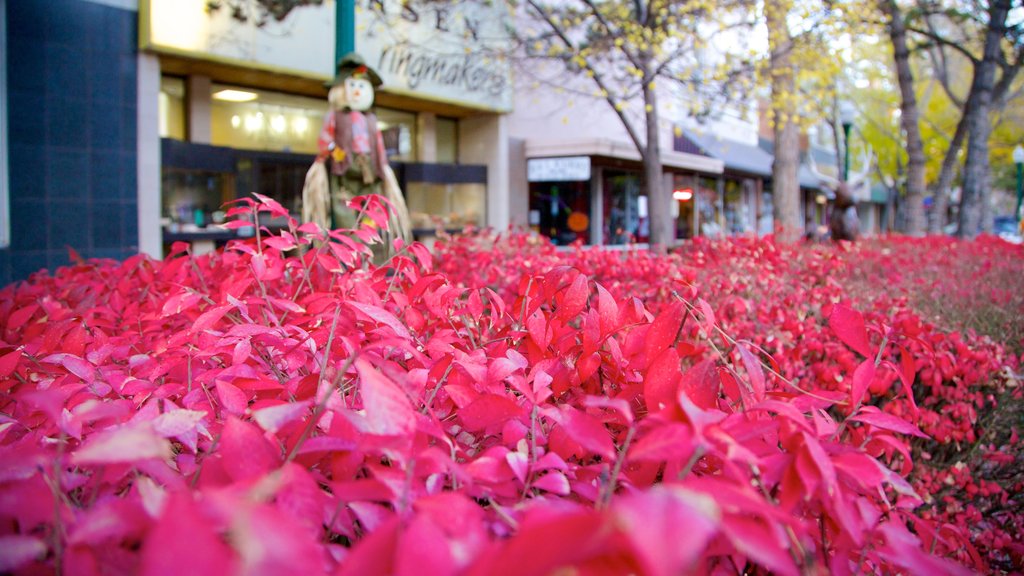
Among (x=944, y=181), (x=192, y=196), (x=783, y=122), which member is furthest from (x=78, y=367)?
(x=944, y=181)

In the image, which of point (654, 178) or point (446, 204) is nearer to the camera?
point (654, 178)

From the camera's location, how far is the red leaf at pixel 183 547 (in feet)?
1.95

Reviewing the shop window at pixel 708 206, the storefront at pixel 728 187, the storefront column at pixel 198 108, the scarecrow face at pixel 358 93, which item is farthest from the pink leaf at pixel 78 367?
the shop window at pixel 708 206

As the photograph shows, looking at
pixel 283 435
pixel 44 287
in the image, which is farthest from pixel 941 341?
pixel 44 287

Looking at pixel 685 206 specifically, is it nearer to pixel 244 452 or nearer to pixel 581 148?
pixel 581 148

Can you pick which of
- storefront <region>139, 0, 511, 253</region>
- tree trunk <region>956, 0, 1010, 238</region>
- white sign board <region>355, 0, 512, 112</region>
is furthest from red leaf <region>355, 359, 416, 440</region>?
tree trunk <region>956, 0, 1010, 238</region>

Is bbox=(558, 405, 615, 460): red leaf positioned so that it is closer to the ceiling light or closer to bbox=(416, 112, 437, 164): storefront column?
the ceiling light

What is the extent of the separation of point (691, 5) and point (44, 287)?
974cm

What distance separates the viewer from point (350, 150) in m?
6.08

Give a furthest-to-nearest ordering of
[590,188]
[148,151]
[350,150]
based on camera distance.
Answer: [590,188] < [148,151] < [350,150]

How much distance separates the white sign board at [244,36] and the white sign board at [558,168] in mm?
5596

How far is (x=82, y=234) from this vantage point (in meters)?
9.66

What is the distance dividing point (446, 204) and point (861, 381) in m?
14.4

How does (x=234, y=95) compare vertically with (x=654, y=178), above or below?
above
